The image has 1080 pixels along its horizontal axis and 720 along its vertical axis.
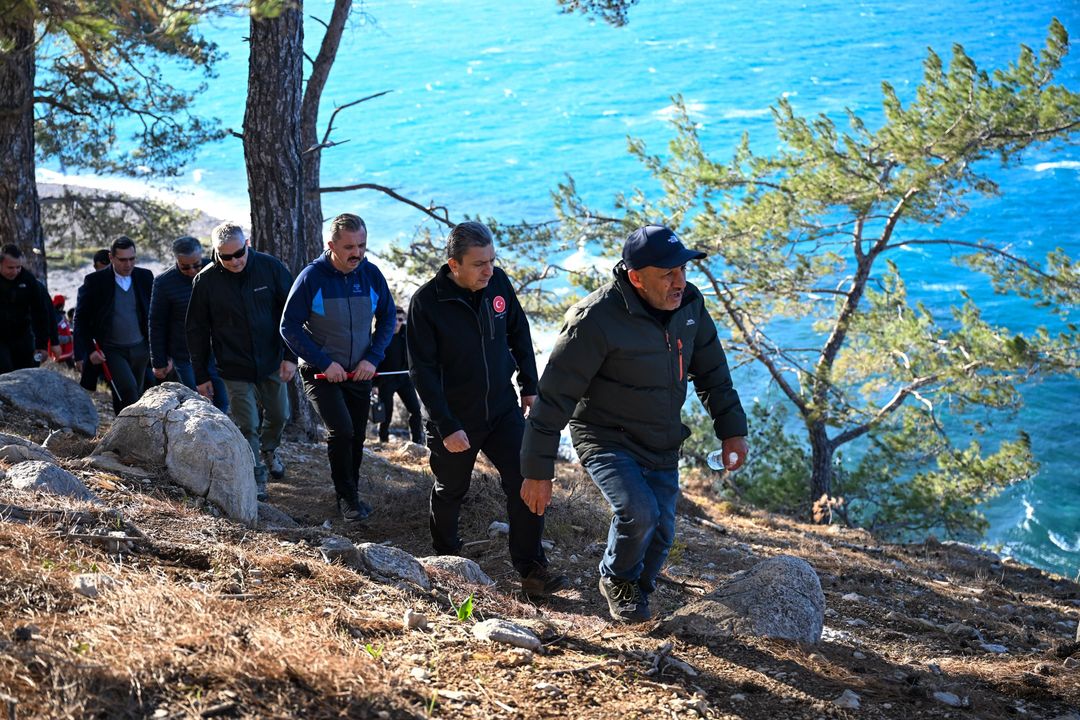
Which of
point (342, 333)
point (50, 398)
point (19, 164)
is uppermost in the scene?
point (19, 164)

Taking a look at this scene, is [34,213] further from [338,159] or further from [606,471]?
[338,159]

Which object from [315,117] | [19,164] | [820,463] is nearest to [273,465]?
[315,117]

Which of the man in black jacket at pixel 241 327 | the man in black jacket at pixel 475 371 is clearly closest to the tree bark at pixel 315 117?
the man in black jacket at pixel 241 327

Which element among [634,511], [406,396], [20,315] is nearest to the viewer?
[634,511]

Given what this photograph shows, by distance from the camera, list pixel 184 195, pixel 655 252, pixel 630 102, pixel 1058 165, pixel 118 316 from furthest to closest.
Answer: pixel 630 102, pixel 1058 165, pixel 184 195, pixel 118 316, pixel 655 252

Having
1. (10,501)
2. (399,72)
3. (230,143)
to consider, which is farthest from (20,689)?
(399,72)

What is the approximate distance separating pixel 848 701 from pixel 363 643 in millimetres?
1883

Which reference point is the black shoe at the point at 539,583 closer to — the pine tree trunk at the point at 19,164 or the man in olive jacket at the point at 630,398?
the man in olive jacket at the point at 630,398

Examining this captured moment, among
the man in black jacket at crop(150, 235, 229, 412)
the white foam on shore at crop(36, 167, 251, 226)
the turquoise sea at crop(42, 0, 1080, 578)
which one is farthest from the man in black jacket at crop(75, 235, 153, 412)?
the white foam on shore at crop(36, 167, 251, 226)

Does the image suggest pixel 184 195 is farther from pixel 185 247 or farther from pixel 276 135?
pixel 185 247

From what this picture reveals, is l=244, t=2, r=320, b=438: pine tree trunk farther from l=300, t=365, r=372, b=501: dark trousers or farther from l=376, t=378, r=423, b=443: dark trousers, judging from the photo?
l=300, t=365, r=372, b=501: dark trousers

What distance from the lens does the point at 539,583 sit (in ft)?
19.0

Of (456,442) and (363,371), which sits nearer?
(456,442)

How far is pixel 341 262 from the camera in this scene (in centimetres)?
679
